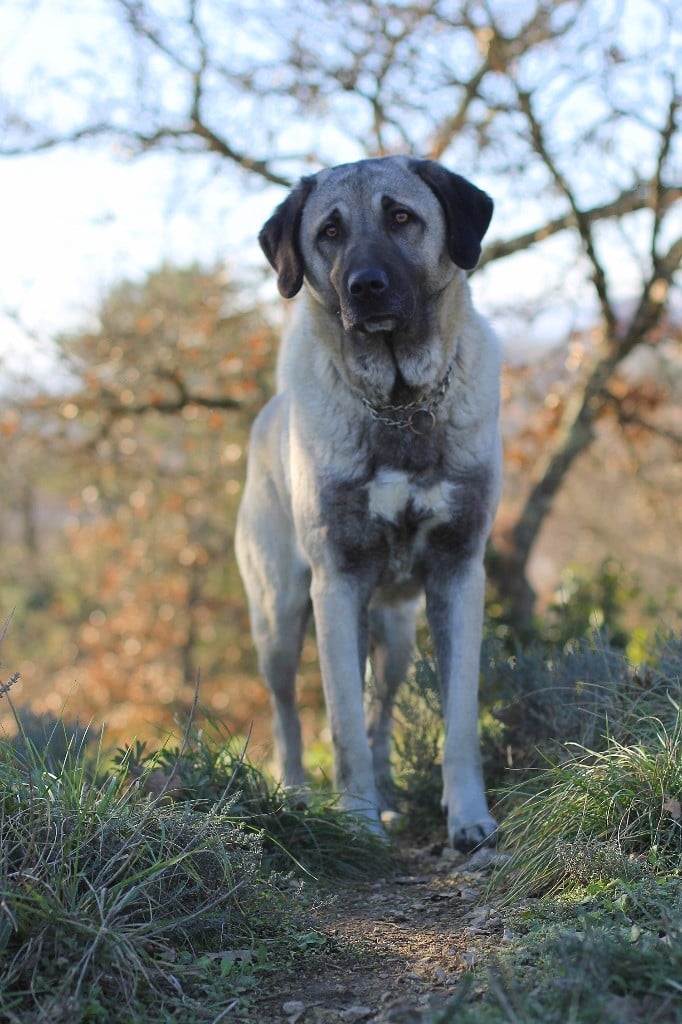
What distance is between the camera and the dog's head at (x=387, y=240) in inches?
133

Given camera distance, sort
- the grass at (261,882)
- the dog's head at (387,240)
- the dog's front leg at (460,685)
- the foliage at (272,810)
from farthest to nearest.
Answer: the dog's front leg at (460,685) → the dog's head at (387,240) → the foliage at (272,810) → the grass at (261,882)

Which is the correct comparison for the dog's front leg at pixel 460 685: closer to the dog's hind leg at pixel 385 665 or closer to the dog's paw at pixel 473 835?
the dog's paw at pixel 473 835

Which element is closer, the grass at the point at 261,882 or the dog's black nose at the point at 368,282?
the grass at the point at 261,882

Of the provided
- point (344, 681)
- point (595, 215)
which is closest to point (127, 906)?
point (344, 681)

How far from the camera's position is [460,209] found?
361cm

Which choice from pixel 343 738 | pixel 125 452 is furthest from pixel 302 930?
pixel 125 452

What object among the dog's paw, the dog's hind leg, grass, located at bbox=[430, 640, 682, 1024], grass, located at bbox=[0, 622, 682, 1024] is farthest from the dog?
the dog's hind leg

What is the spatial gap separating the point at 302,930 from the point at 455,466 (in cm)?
159

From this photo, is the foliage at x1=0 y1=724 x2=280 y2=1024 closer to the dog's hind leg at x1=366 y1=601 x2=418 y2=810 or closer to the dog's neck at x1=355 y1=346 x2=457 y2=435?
the dog's neck at x1=355 y1=346 x2=457 y2=435

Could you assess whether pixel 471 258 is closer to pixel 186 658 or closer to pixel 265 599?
pixel 265 599

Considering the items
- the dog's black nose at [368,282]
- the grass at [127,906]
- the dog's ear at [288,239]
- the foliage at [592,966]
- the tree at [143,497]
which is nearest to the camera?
the foliage at [592,966]

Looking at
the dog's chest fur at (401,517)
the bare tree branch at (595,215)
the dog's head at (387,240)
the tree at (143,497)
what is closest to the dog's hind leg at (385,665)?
the dog's chest fur at (401,517)

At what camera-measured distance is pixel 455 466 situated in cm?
355

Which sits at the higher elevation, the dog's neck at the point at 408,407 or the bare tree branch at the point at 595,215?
the bare tree branch at the point at 595,215
